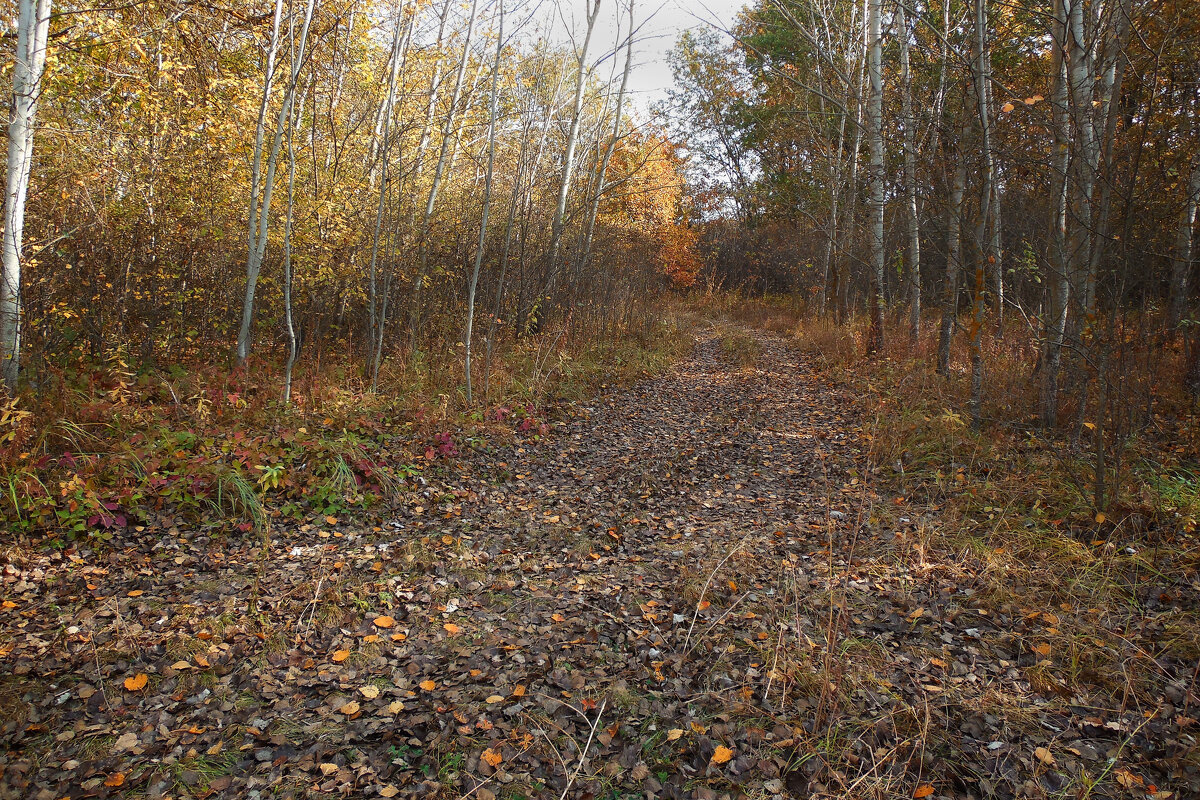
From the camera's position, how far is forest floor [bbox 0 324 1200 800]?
2.63 meters

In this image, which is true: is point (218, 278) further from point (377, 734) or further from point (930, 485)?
point (930, 485)

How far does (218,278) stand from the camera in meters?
7.44

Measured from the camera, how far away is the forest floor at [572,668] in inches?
104

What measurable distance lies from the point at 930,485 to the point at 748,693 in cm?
355

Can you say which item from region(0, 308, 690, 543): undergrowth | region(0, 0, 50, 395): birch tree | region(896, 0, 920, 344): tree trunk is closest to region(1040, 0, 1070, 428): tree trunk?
region(896, 0, 920, 344): tree trunk

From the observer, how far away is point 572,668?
11.2ft

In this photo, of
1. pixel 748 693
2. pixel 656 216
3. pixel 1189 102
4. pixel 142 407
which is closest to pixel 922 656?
pixel 748 693

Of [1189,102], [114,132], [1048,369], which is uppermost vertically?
[1189,102]

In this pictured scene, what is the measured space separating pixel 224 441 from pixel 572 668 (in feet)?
12.9

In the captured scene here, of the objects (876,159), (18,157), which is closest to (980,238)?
(876,159)

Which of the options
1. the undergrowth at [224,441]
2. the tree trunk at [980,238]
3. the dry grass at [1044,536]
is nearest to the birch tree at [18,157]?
the undergrowth at [224,441]

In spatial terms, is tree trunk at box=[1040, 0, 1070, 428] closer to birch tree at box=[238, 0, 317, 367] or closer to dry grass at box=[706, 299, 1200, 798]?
dry grass at box=[706, 299, 1200, 798]

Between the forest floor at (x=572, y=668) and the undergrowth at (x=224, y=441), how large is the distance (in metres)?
0.32

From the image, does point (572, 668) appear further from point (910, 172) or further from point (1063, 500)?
point (910, 172)
